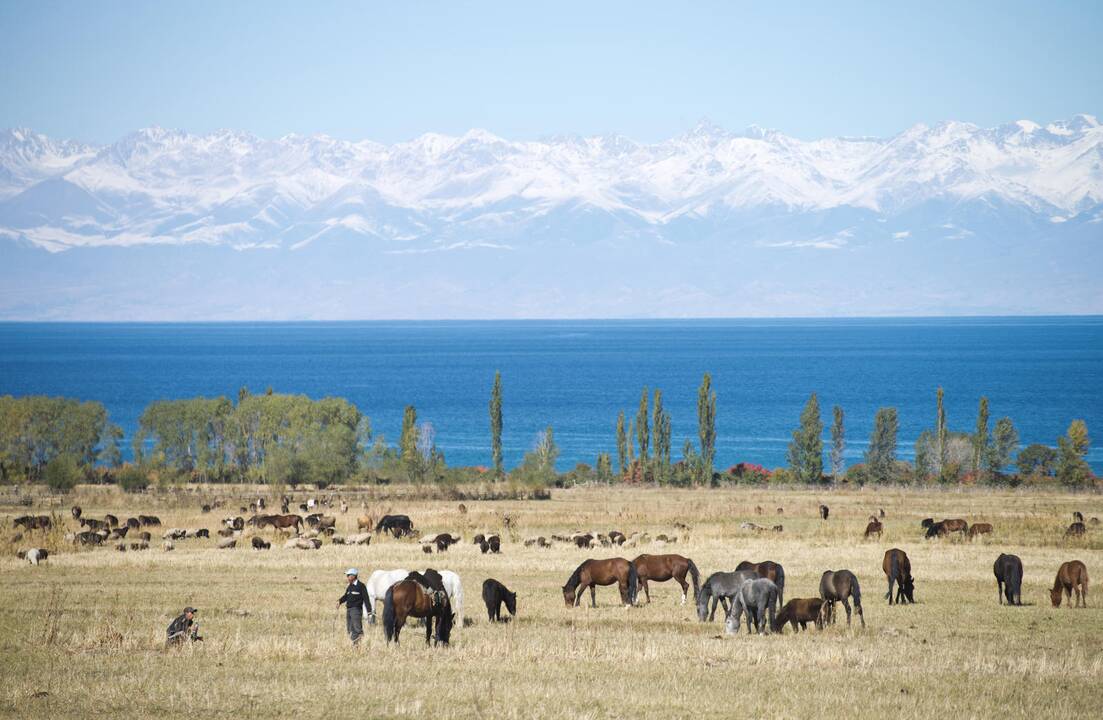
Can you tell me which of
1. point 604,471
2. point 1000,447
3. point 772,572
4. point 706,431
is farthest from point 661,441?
point 772,572

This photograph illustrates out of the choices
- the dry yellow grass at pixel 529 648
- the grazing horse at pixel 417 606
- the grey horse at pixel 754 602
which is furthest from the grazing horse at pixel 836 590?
the grazing horse at pixel 417 606

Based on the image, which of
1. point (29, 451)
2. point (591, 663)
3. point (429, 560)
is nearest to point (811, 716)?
point (591, 663)

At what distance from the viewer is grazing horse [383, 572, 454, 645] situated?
21.7m

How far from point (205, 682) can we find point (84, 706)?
6.34 feet

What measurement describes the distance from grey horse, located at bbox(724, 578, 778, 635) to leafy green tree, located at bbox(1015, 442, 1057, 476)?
255ft

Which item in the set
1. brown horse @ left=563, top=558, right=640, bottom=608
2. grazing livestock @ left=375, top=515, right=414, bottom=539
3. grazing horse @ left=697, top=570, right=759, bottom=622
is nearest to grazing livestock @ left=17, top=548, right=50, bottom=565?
grazing livestock @ left=375, top=515, right=414, bottom=539

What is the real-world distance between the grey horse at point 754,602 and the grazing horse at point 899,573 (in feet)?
15.7

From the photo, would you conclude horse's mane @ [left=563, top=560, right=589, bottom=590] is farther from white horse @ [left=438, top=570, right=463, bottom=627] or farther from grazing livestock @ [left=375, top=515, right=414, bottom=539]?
grazing livestock @ [left=375, top=515, right=414, bottom=539]

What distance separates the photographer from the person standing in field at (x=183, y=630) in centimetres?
2125

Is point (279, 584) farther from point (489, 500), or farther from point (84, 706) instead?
point (489, 500)

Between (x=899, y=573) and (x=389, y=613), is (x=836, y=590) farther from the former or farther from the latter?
(x=389, y=613)

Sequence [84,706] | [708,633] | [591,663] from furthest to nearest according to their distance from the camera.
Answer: [708,633]
[591,663]
[84,706]

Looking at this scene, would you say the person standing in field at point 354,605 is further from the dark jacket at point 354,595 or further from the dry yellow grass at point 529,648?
the dry yellow grass at point 529,648

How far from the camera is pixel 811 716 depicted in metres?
17.0
